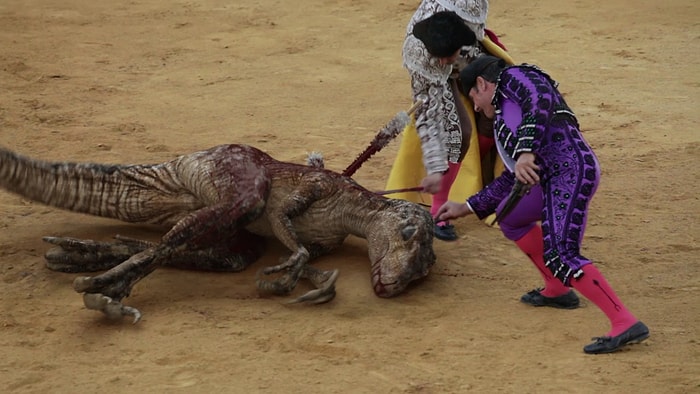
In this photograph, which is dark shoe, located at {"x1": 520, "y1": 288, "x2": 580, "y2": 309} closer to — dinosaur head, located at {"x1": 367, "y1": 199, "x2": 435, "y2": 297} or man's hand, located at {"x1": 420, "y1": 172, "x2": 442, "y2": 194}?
dinosaur head, located at {"x1": 367, "y1": 199, "x2": 435, "y2": 297}

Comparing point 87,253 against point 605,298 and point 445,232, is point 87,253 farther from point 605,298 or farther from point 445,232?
point 605,298

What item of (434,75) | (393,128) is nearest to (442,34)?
Result: (434,75)

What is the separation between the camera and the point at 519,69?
17.1ft

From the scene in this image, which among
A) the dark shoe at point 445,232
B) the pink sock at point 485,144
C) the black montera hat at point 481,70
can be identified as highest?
the black montera hat at point 481,70

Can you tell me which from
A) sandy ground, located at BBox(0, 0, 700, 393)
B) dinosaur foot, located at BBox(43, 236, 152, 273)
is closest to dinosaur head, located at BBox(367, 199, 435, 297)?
sandy ground, located at BBox(0, 0, 700, 393)

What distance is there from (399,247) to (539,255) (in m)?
0.76

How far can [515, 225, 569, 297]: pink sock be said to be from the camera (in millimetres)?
5602

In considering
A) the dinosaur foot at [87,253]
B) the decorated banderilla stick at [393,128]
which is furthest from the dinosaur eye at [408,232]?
the dinosaur foot at [87,253]

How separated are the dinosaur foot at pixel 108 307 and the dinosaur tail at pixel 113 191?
1041 millimetres

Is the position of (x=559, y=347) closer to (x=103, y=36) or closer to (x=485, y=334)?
(x=485, y=334)

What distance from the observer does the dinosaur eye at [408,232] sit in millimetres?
5973

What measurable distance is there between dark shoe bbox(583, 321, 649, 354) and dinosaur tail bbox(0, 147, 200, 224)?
245 centimetres

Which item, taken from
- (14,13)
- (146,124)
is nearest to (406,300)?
(146,124)

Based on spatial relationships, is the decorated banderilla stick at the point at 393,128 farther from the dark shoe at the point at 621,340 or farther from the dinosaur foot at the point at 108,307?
the dark shoe at the point at 621,340
